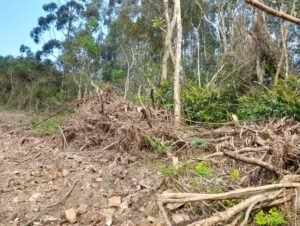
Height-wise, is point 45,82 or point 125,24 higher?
point 125,24

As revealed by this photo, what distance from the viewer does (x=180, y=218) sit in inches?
154

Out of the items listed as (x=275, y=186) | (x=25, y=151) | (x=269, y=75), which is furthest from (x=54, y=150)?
(x=269, y=75)

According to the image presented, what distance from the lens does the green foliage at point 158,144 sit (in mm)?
5918

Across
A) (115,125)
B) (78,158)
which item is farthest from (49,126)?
(78,158)

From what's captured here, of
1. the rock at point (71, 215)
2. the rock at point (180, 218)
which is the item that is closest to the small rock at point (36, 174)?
the rock at point (71, 215)

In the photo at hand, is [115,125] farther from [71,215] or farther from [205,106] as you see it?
[205,106]

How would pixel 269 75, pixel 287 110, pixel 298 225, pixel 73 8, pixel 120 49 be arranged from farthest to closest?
pixel 73 8
pixel 120 49
pixel 269 75
pixel 287 110
pixel 298 225

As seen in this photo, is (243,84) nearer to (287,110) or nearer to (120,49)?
(287,110)

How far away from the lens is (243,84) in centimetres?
1305

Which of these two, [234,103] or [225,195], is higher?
[234,103]

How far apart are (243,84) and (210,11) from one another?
379 inches

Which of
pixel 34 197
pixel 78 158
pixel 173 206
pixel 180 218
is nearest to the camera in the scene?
pixel 180 218

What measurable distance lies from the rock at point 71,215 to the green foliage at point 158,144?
6.13 feet

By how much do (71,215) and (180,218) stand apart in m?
1.20
